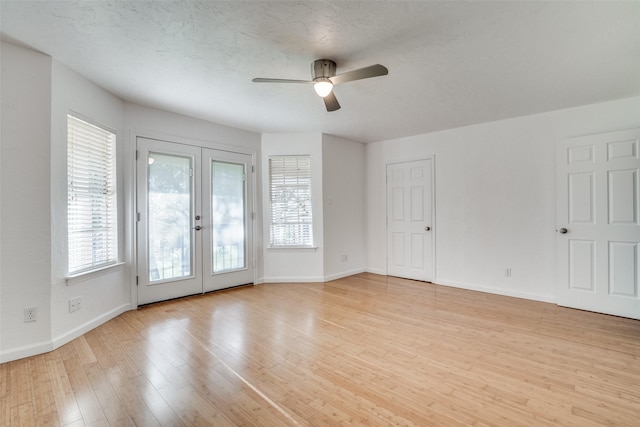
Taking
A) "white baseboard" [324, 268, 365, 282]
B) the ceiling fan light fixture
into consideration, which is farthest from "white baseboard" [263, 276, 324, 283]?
the ceiling fan light fixture

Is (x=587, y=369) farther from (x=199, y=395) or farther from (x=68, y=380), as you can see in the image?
(x=68, y=380)

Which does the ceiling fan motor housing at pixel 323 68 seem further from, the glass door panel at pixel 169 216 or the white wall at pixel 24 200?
the glass door panel at pixel 169 216

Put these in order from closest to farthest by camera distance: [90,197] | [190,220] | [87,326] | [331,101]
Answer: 1. [331,101]
2. [87,326]
3. [90,197]
4. [190,220]

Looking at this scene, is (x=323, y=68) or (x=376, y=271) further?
(x=376, y=271)

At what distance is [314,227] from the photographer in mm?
5078

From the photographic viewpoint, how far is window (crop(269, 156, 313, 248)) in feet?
16.5

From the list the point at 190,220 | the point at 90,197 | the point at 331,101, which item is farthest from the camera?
the point at 190,220

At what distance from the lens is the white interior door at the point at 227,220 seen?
4.37 m

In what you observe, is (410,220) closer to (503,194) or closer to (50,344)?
(503,194)

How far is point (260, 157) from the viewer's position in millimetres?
4969

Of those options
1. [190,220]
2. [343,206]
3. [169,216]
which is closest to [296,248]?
[343,206]

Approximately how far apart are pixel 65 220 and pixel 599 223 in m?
5.78

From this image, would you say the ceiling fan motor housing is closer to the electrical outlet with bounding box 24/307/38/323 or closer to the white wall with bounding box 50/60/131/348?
the white wall with bounding box 50/60/131/348

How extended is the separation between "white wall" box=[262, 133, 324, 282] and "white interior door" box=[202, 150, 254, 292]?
0.28 metres
